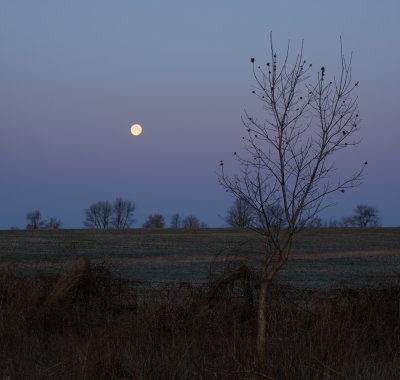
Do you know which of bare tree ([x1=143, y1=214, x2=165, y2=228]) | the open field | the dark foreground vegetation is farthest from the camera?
bare tree ([x1=143, y1=214, x2=165, y2=228])

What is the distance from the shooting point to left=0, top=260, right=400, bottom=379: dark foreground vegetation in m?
5.83

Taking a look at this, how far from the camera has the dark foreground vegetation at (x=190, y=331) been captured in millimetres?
5832

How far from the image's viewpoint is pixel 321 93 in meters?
6.23

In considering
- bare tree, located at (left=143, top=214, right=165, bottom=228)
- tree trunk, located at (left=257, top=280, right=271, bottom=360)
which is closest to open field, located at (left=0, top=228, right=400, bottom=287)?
tree trunk, located at (left=257, top=280, right=271, bottom=360)

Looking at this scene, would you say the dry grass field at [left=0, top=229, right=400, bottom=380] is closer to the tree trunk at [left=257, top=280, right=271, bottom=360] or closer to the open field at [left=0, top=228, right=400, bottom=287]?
the tree trunk at [left=257, top=280, right=271, bottom=360]

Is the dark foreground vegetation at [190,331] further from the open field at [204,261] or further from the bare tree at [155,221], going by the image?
the bare tree at [155,221]

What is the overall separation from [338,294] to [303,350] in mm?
2599

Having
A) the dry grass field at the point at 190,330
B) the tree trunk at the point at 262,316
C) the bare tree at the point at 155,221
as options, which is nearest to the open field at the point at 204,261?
the dry grass field at the point at 190,330

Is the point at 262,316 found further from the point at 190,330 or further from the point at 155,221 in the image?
the point at 155,221

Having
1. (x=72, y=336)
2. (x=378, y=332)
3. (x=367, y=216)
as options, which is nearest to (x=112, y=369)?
(x=72, y=336)

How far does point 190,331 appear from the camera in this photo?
7676 millimetres

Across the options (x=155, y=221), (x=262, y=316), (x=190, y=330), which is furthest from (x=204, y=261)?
(x=155, y=221)

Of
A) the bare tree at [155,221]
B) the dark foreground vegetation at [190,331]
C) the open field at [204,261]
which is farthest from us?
the bare tree at [155,221]

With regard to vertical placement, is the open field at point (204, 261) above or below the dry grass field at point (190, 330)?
above
